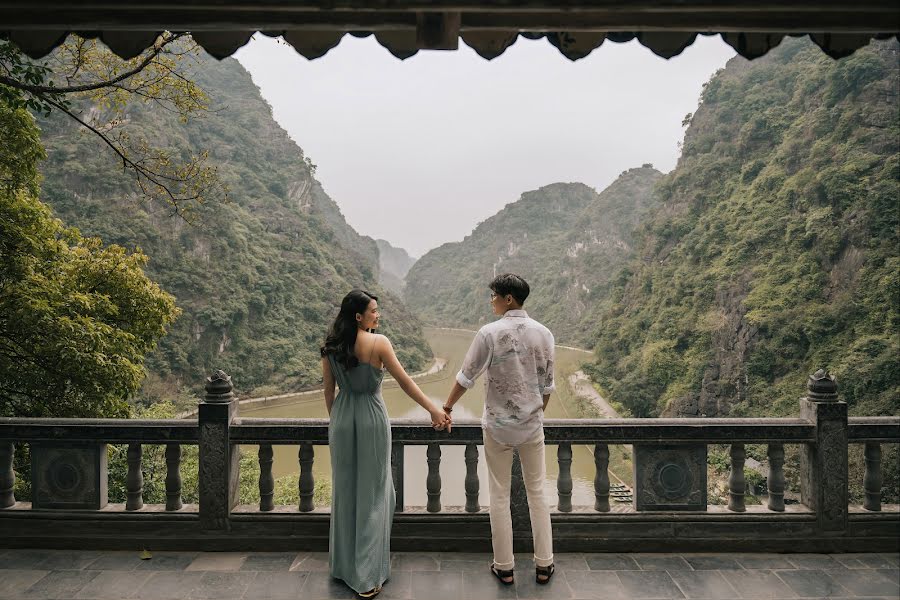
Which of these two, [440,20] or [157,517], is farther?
[157,517]

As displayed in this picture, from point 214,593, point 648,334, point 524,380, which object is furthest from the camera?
point 648,334

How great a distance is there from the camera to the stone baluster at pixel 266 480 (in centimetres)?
361

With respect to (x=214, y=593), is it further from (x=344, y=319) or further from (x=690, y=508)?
(x=690, y=508)

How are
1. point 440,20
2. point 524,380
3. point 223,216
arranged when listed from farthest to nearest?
point 223,216, point 524,380, point 440,20

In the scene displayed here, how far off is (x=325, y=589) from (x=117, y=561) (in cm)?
140

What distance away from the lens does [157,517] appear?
358 cm

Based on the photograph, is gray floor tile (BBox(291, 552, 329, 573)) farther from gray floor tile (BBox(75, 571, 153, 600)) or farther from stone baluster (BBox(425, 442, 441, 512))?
gray floor tile (BBox(75, 571, 153, 600))

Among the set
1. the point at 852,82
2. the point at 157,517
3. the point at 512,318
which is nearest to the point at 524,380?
the point at 512,318

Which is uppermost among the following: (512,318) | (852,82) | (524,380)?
(852,82)

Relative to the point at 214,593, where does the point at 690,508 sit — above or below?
above

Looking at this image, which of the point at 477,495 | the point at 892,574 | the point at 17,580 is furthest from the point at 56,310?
the point at 892,574

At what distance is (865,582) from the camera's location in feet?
10.3

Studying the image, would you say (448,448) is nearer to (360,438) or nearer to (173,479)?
(173,479)

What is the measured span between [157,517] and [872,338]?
26938 millimetres
